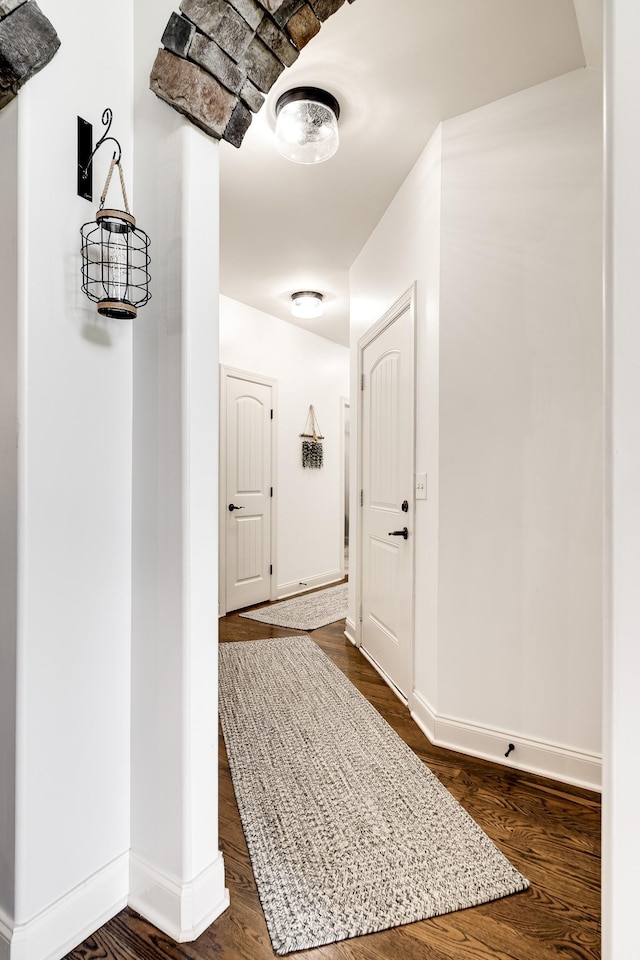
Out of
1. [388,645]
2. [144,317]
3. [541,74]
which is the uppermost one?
[541,74]

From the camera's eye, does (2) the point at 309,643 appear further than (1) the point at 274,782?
Yes

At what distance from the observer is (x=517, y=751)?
2.04 metres

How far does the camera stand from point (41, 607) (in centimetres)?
120

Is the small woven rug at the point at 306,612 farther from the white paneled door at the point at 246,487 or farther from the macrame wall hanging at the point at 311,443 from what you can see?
the macrame wall hanging at the point at 311,443

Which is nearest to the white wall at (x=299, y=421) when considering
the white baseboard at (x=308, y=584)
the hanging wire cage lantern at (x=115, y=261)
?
the white baseboard at (x=308, y=584)

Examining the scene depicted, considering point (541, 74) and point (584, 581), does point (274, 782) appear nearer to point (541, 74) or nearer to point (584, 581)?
point (584, 581)

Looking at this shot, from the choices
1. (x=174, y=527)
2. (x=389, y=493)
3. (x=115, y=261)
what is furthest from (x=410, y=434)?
(x=115, y=261)

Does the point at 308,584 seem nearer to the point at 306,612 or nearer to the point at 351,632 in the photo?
→ the point at 306,612

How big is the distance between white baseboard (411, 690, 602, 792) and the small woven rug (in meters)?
1.77

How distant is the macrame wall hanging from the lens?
17.0 feet

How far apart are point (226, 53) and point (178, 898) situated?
6.86 feet

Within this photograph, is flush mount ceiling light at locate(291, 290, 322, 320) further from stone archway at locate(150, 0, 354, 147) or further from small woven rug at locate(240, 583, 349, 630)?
stone archway at locate(150, 0, 354, 147)

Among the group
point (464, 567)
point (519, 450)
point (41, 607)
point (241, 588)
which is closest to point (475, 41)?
point (519, 450)

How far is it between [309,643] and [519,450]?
6.97 ft
